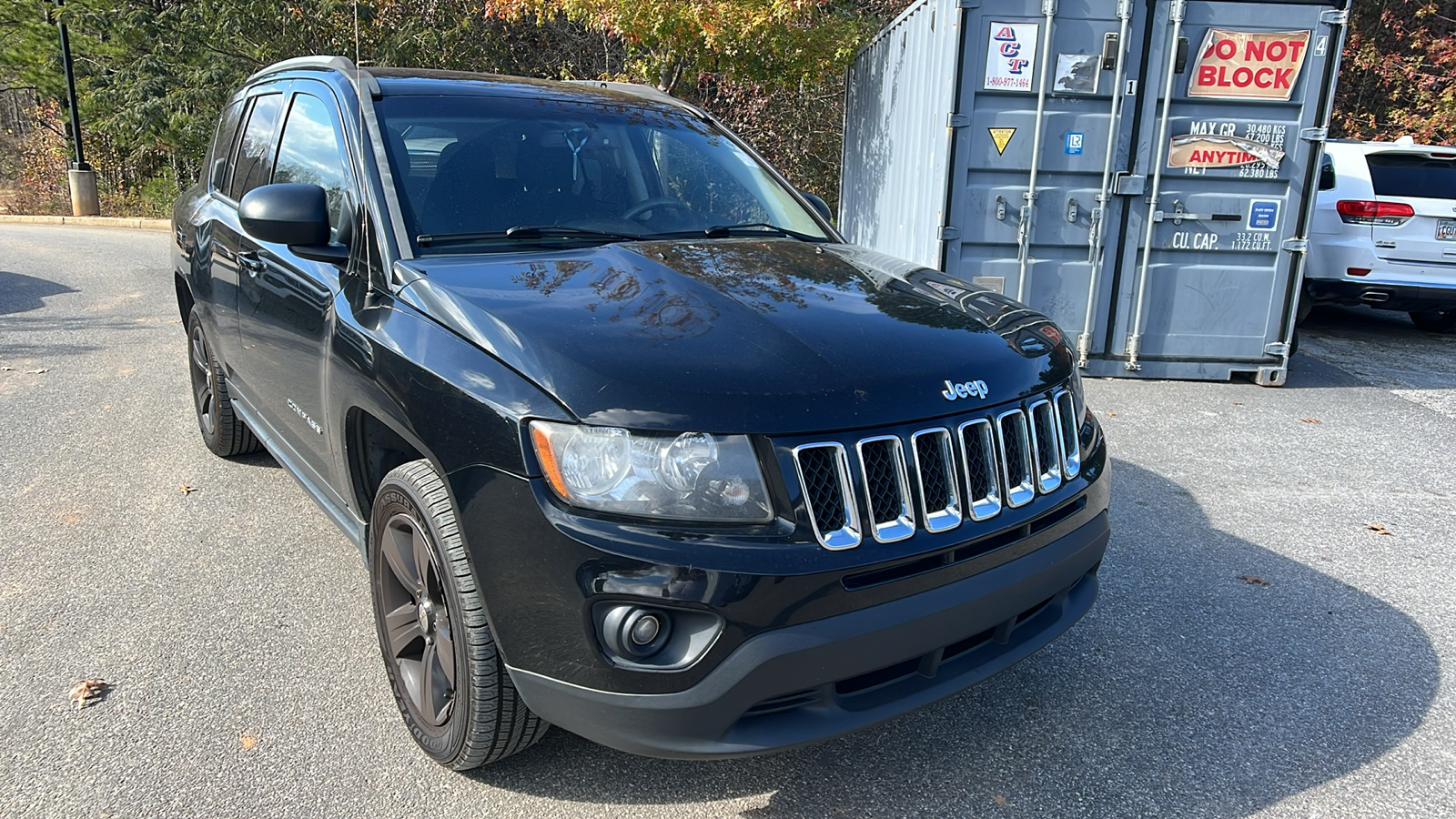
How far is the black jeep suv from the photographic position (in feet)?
6.54

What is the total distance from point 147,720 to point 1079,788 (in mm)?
2570

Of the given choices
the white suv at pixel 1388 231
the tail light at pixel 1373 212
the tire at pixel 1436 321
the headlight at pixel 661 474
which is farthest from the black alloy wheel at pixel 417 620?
the tire at pixel 1436 321

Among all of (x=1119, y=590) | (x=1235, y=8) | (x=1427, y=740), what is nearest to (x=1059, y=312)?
(x=1235, y=8)

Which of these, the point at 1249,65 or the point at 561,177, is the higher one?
the point at 1249,65

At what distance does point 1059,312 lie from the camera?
7242 mm

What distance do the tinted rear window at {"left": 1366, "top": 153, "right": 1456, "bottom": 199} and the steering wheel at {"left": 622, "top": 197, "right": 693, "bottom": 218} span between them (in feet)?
25.8

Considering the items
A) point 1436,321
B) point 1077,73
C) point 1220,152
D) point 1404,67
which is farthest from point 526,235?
point 1404,67

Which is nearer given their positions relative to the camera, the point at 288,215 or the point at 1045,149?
the point at 288,215

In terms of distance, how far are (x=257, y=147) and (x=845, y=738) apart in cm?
329

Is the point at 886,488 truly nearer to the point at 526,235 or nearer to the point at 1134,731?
the point at 1134,731

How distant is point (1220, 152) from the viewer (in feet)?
22.5

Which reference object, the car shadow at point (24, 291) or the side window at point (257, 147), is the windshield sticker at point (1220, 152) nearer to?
the side window at point (257, 147)

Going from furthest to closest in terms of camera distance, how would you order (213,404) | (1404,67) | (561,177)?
(1404,67) < (213,404) < (561,177)

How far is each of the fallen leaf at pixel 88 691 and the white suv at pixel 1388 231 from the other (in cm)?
935
